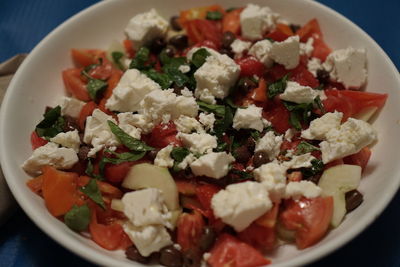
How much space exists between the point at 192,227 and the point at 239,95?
1.06 m

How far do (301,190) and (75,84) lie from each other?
72.5 inches

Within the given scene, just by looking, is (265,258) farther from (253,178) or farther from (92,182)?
(92,182)

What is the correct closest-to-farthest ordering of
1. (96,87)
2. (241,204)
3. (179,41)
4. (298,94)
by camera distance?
(241,204), (298,94), (96,87), (179,41)

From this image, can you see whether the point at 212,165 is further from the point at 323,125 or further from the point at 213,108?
the point at 323,125

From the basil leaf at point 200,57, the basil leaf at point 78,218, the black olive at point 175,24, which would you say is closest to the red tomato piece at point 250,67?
the basil leaf at point 200,57

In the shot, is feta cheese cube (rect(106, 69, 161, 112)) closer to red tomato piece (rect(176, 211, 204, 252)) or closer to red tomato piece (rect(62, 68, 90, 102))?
red tomato piece (rect(62, 68, 90, 102))

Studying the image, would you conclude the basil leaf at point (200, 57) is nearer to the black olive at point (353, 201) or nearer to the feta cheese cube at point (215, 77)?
the feta cheese cube at point (215, 77)

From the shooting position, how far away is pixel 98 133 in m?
2.69

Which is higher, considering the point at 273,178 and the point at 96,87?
the point at 273,178

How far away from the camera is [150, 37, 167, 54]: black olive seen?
3391 mm

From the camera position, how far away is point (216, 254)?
7.48 ft

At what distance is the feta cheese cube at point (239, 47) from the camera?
3158 mm

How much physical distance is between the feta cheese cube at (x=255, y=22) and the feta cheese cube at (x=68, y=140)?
1.49m

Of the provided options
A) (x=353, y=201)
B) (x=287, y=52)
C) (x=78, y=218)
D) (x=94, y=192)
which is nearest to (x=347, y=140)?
(x=353, y=201)
